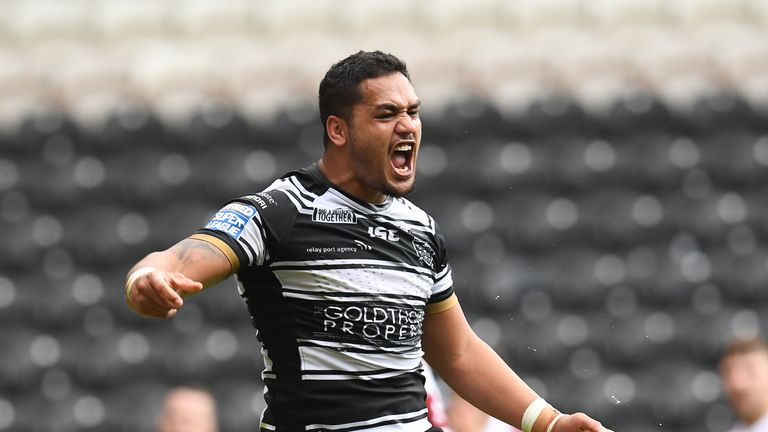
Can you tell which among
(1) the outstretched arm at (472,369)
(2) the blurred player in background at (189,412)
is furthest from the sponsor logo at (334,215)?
(2) the blurred player in background at (189,412)

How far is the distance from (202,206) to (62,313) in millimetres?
1269

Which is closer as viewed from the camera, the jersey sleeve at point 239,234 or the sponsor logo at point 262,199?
the jersey sleeve at point 239,234

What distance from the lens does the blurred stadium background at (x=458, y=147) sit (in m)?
9.32

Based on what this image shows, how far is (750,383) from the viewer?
6.89 m

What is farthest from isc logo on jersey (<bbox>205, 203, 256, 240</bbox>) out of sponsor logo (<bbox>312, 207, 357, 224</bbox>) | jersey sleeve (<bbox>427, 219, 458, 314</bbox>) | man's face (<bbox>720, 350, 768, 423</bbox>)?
man's face (<bbox>720, 350, 768, 423</bbox>)

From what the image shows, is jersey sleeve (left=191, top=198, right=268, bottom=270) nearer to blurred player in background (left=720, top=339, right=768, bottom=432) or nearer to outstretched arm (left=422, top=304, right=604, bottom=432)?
outstretched arm (left=422, top=304, right=604, bottom=432)

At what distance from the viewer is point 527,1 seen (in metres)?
9.62

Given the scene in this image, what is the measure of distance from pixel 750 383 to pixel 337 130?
3.95m

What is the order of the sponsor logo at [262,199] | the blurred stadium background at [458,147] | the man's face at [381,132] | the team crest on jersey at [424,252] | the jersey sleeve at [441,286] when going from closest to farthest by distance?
the sponsor logo at [262,199]
the man's face at [381,132]
the team crest on jersey at [424,252]
the jersey sleeve at [441,286]
the blurred stadium background at [458,147]

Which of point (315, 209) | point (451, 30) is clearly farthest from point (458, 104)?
point (315, 209)

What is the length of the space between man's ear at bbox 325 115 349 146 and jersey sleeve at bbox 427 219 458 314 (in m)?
0.44

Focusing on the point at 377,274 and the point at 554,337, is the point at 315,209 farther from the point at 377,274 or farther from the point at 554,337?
the point at 554,337

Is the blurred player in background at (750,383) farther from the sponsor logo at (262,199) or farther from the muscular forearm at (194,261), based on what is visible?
the muscular forearm at (194,261)

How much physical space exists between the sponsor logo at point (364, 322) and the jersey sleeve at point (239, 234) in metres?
0.25
